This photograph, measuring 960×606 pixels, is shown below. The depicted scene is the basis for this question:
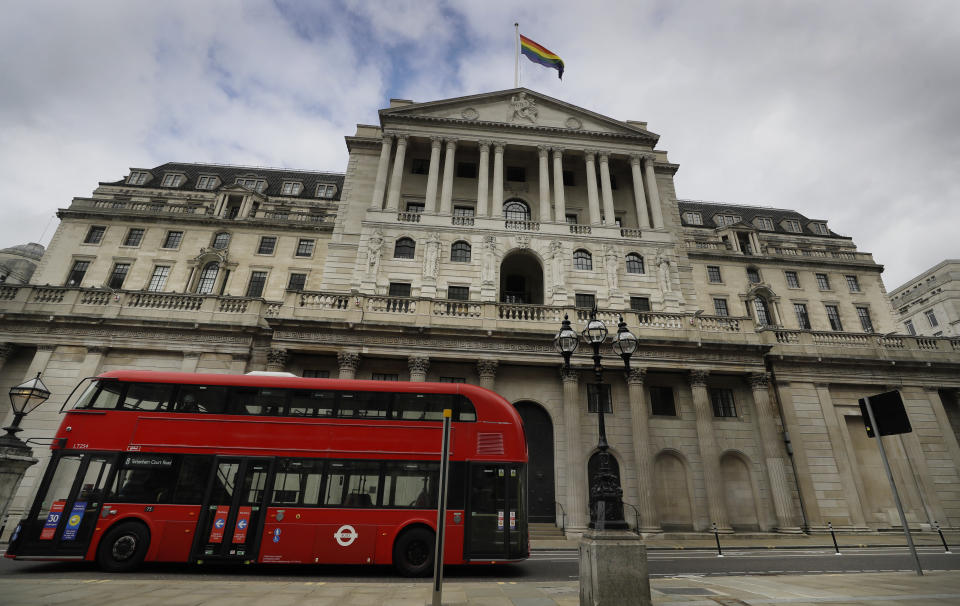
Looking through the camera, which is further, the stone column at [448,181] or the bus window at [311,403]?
the stone column at [448,181]

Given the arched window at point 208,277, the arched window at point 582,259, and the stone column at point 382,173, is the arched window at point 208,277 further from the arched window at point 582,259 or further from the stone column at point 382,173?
the arched window at point 582,259

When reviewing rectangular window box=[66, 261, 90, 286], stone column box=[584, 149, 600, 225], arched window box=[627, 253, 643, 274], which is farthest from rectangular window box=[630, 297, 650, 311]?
rectangular window box=[66, 261, 90, 286]

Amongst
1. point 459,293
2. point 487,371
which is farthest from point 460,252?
point 487,371

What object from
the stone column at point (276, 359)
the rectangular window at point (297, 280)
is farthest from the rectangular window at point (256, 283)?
the stone column at point (276, 359)

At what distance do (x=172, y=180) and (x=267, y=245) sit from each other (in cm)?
1661

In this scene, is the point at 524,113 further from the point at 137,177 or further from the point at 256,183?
the point at 137,177

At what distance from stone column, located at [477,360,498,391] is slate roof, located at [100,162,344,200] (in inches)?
1220

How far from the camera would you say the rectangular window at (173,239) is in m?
37.0

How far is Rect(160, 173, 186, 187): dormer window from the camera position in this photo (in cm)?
4391

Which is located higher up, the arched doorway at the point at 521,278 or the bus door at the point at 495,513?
the arched doorway at the point at 521,278

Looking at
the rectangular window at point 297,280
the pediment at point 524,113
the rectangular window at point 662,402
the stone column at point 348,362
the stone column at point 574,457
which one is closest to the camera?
the stone column at point 574,457

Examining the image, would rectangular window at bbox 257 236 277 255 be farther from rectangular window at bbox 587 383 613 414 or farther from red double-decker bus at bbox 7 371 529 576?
rectangular window at bbox 587 383 613 414

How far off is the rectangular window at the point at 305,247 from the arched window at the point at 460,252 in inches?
626

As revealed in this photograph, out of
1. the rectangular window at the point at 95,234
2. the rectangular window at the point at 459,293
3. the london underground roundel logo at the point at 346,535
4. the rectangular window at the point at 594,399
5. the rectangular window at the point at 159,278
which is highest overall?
the rectangular window at the point at 95,234
